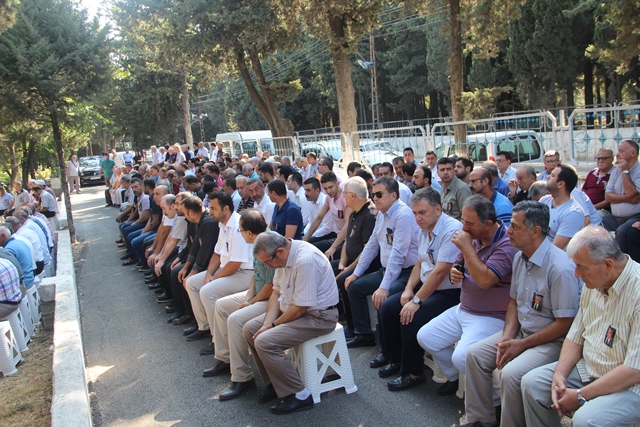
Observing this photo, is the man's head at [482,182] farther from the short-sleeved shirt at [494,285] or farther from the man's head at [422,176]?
the short-sleeved shirt at [494,285]

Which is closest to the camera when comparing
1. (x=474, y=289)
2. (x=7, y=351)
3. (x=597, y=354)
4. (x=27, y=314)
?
(x=597, y=354)

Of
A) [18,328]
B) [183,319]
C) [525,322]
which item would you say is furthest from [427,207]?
[18,328]

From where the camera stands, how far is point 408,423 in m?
4.36

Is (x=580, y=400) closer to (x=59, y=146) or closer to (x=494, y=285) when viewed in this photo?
(x=494, y=285)

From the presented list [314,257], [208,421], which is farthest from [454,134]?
[208,421]

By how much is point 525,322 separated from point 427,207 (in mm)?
1386

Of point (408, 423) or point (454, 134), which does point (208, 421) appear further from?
point (454, 134)

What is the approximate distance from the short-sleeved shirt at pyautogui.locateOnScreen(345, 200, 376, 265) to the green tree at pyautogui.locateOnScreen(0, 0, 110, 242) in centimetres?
841

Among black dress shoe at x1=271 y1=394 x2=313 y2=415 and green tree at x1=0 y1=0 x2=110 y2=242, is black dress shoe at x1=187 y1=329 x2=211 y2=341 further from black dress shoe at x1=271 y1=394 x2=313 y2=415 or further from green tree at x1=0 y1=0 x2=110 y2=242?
green tree at x1=0 y1=0 x2=110 y2=242

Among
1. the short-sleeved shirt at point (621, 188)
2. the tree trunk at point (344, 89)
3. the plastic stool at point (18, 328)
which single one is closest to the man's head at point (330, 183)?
the short-sleeved shirt at point (621, 188)

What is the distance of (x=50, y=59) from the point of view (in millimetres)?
11562

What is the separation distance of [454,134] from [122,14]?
15.8 metres

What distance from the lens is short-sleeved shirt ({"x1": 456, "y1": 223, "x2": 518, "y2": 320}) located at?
4.20 metres

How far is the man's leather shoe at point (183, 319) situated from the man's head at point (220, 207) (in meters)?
1.90
